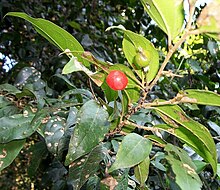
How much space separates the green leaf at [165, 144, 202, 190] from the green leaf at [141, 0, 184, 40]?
194mm

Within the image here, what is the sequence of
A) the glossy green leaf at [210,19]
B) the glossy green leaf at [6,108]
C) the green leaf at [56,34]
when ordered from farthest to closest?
the glossy green leaf at [6,108] < the green leaf at [56,34] < the glossy green leaf at [210,19]

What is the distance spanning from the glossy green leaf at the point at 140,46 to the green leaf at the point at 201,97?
0.07 meters

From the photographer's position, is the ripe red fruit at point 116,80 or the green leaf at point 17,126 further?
the green leaf at point 17,126

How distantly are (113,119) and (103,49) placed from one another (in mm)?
1212

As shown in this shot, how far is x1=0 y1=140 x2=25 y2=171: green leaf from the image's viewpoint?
76cm

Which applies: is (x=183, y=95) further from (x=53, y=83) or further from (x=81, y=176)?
(x=53, y=83)

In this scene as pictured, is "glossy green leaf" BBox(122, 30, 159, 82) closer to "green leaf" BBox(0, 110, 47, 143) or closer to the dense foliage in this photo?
the dense foliage

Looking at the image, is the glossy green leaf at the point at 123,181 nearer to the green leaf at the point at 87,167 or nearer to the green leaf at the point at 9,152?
the green leaf at the point at 87,167

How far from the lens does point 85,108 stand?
67cm

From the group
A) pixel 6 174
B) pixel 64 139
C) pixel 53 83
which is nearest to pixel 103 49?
pixel 53 83

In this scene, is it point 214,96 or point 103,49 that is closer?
point 214,96

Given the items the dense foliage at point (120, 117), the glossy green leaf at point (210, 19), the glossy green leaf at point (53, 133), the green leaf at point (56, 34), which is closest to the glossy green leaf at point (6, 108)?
the dense foliage at point (120, 117)

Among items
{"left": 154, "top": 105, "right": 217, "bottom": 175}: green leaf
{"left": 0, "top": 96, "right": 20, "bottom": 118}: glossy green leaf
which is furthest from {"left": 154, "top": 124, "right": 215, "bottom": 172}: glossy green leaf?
{"left": 0, "top": 96, "right": 20, "bottom": 118}: glossy green leaf

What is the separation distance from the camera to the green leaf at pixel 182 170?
0.57m
